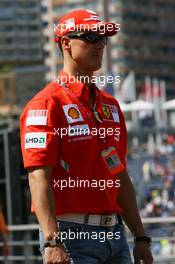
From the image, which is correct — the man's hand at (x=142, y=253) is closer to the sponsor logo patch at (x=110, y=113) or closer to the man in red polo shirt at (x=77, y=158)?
the man in red polo shirt at (x=77, y=158)

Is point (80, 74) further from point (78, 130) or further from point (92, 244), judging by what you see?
point (92, 244)

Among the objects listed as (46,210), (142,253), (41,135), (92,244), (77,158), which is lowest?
(142,253)

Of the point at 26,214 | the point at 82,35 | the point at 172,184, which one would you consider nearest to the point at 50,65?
the point at 172,184

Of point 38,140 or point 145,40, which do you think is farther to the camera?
point 145,40

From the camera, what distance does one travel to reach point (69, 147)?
4023 mm

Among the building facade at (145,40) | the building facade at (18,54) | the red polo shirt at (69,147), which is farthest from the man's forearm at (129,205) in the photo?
the building facade at (145,40)

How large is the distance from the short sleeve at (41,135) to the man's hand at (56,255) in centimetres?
33

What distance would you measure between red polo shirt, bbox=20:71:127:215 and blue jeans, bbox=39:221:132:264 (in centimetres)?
7

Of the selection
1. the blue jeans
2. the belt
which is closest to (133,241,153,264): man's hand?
Answer: the blue jeans

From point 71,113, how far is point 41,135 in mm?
164

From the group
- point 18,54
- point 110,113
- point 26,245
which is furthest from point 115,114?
point 18,54

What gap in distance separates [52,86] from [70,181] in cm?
39

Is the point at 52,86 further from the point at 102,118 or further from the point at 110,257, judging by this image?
the point at 110,257

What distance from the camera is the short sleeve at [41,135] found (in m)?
3.94
